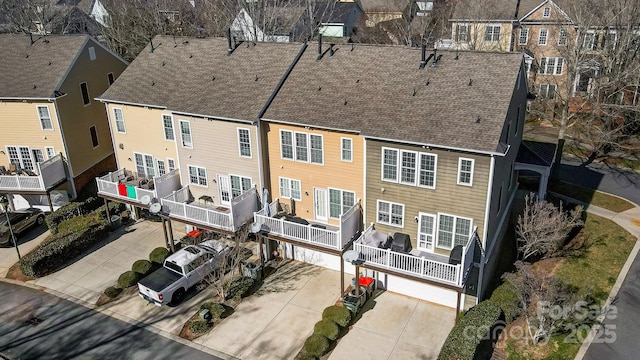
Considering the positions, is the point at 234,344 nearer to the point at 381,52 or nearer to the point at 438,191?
the point at 438,191

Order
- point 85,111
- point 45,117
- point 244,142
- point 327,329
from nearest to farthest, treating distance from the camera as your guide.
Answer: point 327,329
point 244,142
point 45,117
point 85,111

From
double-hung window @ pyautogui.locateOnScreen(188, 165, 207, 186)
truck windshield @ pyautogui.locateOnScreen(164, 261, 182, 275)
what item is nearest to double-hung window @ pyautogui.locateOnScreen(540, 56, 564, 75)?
double-hung window @ pyautogui.locateOnScreen(188, 165, 207, 186)

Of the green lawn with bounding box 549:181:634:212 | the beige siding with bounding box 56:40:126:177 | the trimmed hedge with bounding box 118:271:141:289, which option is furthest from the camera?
the beige siding with bounding box 56:40:126:177

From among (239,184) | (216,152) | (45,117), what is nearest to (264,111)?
(216,152)

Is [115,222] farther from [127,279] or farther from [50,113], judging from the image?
[50,113]

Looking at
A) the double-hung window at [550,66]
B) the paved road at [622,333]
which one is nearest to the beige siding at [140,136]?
the paved road at [622,333]

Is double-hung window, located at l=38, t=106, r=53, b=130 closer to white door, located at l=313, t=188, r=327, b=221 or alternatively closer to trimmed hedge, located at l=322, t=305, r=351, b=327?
white door, located at l=313, t=188, r=327, b=221

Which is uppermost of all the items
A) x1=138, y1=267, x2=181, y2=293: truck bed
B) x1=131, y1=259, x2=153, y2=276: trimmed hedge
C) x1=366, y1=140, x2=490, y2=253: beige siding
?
x1=366, y1=140, x2=490, y2=253: beige siding
